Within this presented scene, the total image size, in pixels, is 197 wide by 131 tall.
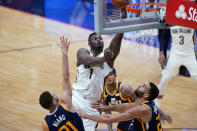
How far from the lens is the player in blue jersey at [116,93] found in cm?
566

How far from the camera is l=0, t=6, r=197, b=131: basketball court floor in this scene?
7.14 m

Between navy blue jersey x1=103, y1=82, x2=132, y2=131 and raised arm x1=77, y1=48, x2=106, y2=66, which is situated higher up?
raised arm x1=77, y1=48, x2=106, y2=66

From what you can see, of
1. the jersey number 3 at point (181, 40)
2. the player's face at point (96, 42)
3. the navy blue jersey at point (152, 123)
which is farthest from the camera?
the jersey number 3 at point (181, 40)

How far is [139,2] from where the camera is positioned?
5.00m

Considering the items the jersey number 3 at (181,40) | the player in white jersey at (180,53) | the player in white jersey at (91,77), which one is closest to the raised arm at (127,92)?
the player in white jersey at (91,77)

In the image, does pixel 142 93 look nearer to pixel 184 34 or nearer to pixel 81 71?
pixel 81 71

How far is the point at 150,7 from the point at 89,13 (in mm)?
10635

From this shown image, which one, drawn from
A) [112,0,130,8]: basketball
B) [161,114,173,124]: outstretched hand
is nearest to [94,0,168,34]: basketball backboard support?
[112,0,130,8]: basketball

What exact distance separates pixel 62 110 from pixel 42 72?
488cm

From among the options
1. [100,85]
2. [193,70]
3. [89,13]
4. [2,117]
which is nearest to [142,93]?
[100,85]

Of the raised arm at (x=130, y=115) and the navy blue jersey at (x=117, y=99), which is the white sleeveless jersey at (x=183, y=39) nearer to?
the navy blue jersey at (x=117, y=99)

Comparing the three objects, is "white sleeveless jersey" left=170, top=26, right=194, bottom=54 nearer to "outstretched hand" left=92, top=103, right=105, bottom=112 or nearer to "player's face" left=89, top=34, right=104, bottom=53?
"player's face" left=89, top=34, right=104, bottom=53

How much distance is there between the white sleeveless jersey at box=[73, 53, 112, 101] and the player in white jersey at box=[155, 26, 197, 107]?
1.83 meters

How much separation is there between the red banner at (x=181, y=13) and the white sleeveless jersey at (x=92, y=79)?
1.23 m
